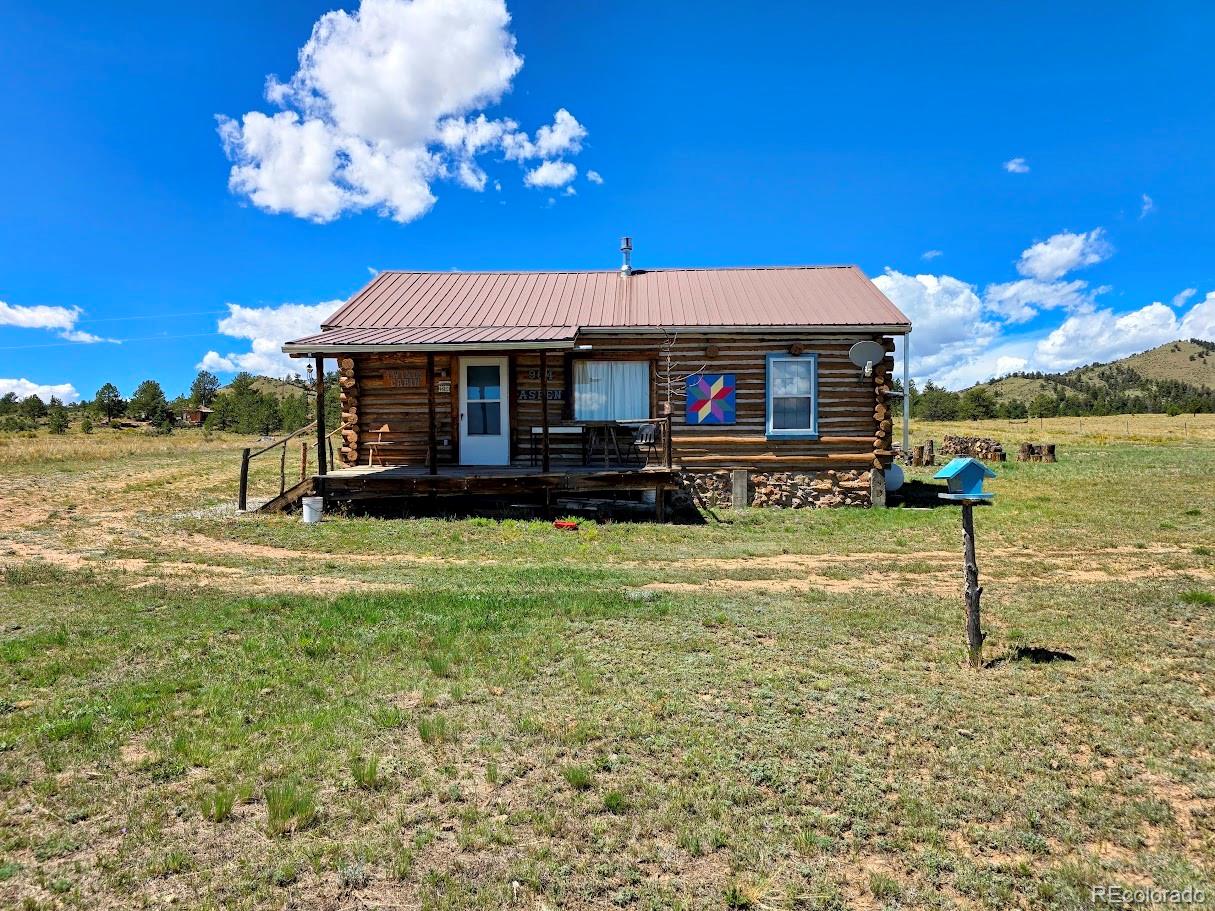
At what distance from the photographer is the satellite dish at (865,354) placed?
14.4 m

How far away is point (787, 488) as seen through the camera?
14.9m

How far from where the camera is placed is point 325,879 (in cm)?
305

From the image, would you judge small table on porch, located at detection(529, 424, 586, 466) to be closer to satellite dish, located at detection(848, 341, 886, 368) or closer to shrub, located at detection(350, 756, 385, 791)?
satellite dish, located at detection(848, 341, 886, 368)

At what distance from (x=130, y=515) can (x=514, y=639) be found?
11.4 meters

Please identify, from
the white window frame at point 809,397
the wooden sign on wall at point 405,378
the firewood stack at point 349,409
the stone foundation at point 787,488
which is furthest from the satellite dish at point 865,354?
the firewood stack at point 349,409

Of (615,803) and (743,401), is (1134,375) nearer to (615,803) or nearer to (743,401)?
(743,401)

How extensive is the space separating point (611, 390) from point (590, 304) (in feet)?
8.67

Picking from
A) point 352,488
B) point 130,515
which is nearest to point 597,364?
point 352,488

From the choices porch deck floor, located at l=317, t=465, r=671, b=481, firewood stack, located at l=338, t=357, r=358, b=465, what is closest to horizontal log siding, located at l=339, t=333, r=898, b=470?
porch deck floor, located at l=317, t=465, r=671, b=481

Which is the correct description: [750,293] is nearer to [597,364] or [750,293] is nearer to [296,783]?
[597,364]

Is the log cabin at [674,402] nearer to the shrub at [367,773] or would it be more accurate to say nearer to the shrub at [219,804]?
the shrub at [367,773]

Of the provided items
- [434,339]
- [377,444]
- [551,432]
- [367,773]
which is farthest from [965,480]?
[377,444]

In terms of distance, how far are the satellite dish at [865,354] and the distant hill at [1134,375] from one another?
118 meters

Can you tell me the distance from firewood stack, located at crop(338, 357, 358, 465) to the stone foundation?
24.2ft
